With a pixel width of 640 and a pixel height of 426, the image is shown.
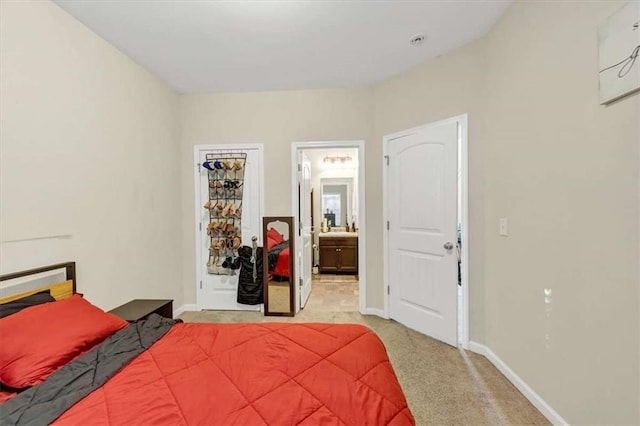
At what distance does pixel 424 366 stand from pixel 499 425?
2.10ft

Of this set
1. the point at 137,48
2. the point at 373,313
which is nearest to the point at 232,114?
the point at 137,48

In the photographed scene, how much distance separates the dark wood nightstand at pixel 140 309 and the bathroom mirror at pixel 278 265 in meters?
1.17

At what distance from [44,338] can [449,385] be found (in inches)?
93.2

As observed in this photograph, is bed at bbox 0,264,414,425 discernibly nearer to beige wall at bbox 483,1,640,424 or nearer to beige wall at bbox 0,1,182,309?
beige wall at bbox 0,1,182,309

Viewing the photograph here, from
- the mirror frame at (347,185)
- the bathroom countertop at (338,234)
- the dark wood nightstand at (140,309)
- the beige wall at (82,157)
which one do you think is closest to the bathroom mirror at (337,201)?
the mirror frame at (347,185)

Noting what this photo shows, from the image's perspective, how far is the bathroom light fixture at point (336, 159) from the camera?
5.55 metres

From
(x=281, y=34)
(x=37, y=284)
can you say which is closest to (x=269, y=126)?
(x=281, y=34)

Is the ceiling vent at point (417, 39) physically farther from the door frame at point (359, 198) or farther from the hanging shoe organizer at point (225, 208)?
the hanging shoe organizer at point (225, 208)

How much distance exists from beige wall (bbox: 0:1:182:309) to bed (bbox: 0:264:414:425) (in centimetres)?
47

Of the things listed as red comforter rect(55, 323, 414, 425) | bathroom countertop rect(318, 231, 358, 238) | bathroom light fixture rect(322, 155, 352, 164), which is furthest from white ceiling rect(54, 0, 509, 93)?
bathroom countertop rect(318, 231, 358, 238)

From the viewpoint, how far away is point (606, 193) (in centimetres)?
133

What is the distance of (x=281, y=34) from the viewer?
2275mm

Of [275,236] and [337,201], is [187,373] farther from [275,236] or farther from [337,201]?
[337,201]

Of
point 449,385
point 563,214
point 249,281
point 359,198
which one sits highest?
point 359,198
